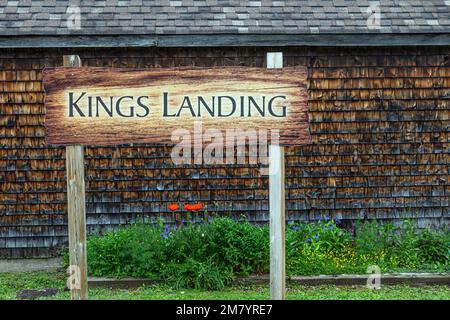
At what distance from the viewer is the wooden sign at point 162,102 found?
4.86m

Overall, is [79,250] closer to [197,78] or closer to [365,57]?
[197,78]

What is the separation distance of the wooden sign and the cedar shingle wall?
147 inches

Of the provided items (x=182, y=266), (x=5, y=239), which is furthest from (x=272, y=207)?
(x=5, y=239)

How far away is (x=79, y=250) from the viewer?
493 cm

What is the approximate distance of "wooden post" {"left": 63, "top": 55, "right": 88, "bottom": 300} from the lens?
4.92 metres

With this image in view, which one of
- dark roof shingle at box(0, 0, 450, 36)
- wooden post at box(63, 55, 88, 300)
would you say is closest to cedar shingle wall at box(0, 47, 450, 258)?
dark roof shingle at box(0, 0, 450, 36)

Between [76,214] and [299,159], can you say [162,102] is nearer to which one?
→ [76,214]

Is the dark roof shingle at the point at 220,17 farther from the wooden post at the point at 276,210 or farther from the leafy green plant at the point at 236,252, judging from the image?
the wooden post at the point at 276,210

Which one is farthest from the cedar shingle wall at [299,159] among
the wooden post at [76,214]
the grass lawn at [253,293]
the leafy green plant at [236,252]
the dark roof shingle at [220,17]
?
the wooden post at [76,214]

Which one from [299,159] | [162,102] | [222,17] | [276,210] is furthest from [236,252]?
[222,17]

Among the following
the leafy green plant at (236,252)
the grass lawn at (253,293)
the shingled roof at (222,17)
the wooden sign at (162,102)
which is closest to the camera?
the wooden sign at (162,102)

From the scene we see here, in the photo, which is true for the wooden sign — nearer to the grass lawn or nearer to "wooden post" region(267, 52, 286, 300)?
"wooden post" region(267, 52, 286, 300)

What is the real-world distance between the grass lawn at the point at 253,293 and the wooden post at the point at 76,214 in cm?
191

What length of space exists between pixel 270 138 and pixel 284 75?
51 cm
